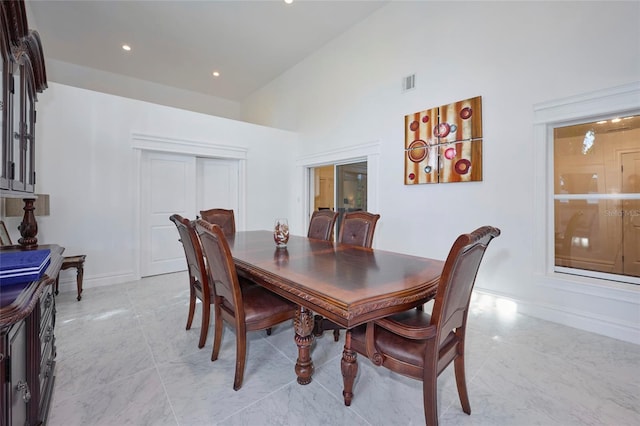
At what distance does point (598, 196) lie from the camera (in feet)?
8.11

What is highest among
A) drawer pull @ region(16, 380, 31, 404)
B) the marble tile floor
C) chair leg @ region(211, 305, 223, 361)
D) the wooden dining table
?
the wooden dining table

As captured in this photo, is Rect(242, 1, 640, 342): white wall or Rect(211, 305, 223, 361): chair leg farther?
Rect(242, 1, 640, 342): white wall

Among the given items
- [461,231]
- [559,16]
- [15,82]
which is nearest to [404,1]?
[559,16]

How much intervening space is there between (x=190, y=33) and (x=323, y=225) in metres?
3.93

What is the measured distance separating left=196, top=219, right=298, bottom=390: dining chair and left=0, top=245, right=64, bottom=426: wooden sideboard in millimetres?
681

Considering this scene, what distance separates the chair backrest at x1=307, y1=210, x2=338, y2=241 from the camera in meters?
2.99

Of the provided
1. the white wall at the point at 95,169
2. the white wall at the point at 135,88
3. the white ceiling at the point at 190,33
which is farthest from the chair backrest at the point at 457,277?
the white wall at the point at 135,88

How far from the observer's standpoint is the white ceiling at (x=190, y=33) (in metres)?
3.83

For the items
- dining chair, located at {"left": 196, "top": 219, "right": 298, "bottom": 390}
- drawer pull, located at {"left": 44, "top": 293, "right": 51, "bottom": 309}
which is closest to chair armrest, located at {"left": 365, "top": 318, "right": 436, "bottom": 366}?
dining chair, located at {"left": 196, "top": 219, "right": 298, "bottom": 390}

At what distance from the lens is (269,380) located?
1727mm

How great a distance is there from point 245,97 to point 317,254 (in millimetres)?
6300

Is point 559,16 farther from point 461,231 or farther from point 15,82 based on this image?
point 15,82

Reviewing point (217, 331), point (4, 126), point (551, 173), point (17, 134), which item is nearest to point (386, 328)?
→ point (217, 331)

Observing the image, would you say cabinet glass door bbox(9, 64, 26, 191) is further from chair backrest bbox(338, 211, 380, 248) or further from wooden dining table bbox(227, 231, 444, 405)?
chair backrest bbox(338, 211, 380, 248)
